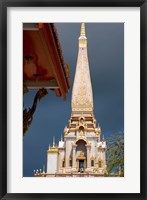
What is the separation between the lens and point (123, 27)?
13.6 feet

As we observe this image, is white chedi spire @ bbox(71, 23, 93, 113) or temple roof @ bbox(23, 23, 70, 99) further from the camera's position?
white chedi spire @ bbox(71, 23, 93, 113)

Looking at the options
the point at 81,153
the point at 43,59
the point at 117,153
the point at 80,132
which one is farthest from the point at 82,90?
the point at 43,59

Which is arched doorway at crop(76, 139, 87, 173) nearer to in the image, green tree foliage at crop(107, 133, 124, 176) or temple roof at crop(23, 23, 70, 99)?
green tree foliage at crop(107, 133, 124, 176)

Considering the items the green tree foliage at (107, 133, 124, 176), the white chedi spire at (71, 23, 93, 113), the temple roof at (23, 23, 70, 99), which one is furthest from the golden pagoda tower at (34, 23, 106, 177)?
the temple roof at (23, 23, 70, 99)

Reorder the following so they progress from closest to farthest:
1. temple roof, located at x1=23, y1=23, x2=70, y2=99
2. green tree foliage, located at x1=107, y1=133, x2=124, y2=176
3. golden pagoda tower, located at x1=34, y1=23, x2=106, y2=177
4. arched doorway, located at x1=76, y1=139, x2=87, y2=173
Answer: temple roof, located at x1=23, y1=23, x2=70, y2=99 < green tree foliage, located at x1=107, y1=133, x2=124, y2=176 < golden pagoda tower, located at x1=34, y1=23, x2=106, y2=177 < arched doorway, located at x1=76, y1=139, x2=87, y2=173

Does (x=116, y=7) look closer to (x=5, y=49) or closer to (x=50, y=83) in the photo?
(x=5, y=49)

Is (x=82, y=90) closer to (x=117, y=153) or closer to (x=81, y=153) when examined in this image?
(x=81, y=153)

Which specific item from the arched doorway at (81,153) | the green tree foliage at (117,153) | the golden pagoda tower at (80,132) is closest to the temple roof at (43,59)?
the green tree foliage at (117,153)

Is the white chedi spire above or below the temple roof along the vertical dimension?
above

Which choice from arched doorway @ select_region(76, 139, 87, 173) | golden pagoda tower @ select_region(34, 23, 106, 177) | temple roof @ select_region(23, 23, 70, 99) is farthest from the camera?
arched doorway @ select_region(76, 139, 87, 173)

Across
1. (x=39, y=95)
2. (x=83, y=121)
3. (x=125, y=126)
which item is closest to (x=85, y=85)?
(x=83, y=121)

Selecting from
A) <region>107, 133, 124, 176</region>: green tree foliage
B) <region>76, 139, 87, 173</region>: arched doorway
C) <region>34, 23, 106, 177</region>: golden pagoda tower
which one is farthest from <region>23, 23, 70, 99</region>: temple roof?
<region>76, 139, 87, 173</region>: arched doorway

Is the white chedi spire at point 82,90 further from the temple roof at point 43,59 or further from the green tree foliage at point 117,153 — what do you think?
the temple roof at point 43,59

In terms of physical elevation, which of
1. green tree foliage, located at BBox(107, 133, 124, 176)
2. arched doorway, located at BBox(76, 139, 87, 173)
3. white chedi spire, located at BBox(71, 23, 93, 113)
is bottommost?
arched doorway, located at BBox(76, 139, 87, 173)
